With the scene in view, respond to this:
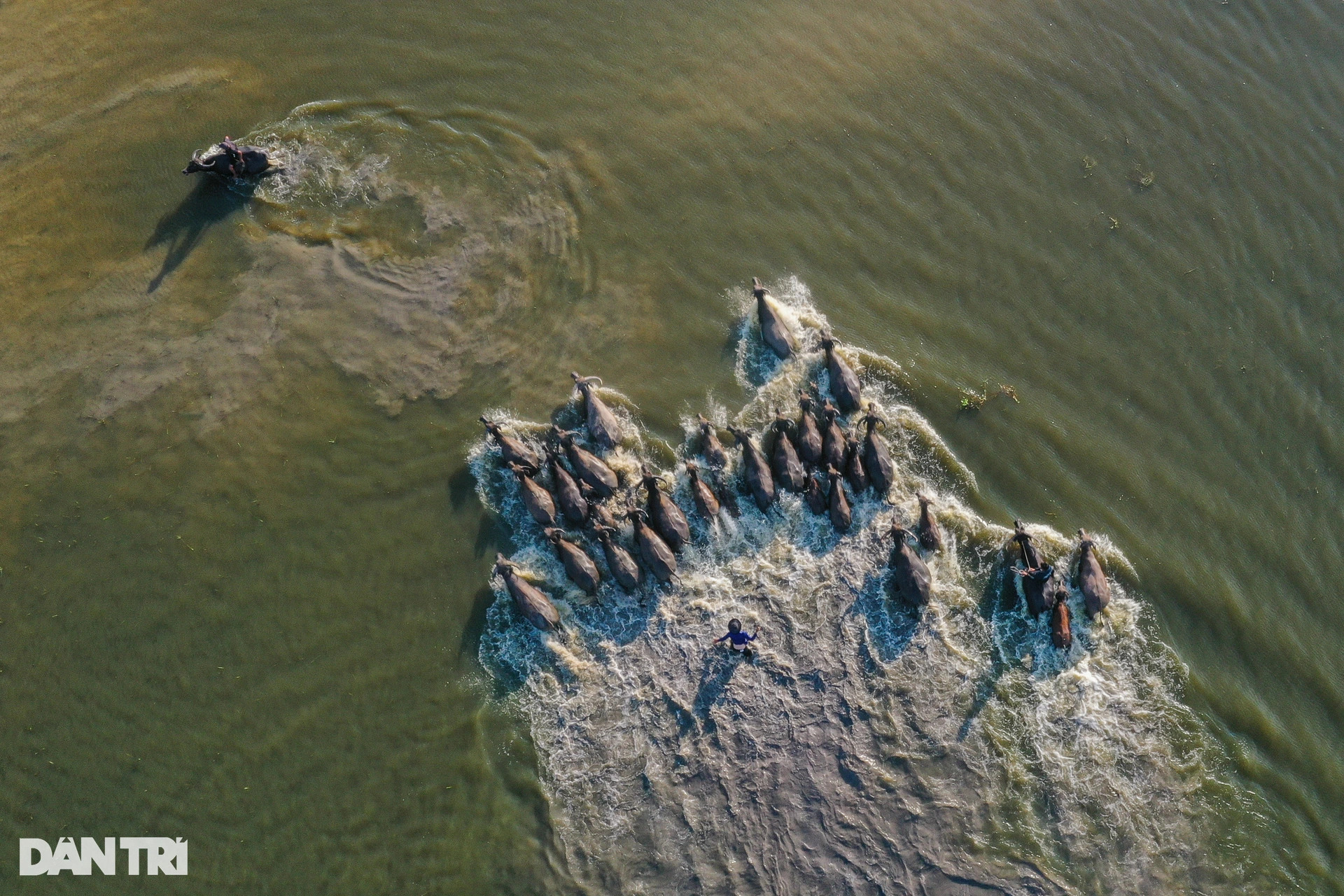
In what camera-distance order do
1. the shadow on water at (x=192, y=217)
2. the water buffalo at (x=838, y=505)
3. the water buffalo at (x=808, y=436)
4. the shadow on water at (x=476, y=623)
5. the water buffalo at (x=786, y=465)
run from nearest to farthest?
the shadow on water at (x=476, y=623) < the water buffalo at (x=838, y=505) < the water buffalo at (x=786, y=465) < the water buffalo at (x=808, y=436) < the shadow on water at (x=192, y=217)

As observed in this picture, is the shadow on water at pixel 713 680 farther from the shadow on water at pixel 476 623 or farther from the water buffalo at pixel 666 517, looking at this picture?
the shadow on water at pixel 476 623

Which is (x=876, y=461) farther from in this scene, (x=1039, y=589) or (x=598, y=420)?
(x=598, y=420)

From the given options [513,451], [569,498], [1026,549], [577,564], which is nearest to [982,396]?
[1026,549]

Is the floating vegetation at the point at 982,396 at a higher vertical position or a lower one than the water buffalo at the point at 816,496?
higher

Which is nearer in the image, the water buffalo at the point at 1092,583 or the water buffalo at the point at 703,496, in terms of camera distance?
the water buffalo at the point at 1092,583

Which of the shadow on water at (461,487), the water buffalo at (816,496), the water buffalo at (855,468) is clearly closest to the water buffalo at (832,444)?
the water buffalo at (855,468)

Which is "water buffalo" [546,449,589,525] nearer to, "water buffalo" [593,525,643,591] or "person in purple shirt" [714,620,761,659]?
"water buffalo" [593,525,643,591]

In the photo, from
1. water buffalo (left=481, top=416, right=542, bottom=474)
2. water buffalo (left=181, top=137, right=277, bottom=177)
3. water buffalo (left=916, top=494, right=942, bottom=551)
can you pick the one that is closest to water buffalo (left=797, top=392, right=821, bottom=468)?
water buffalo (left=916, top=494, right=942, bottom=551)
